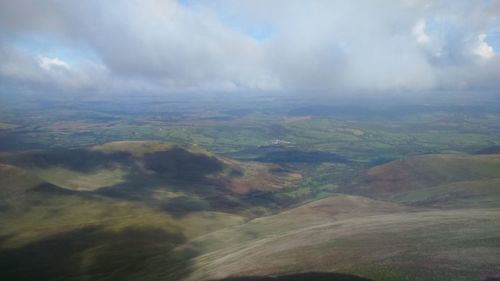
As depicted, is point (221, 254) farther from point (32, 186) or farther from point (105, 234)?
point (32, 186)

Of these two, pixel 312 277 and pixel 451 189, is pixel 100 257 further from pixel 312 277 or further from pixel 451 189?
pixel 451 189

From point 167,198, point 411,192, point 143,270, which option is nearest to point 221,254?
point 143,270

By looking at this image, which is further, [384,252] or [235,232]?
[235,232]

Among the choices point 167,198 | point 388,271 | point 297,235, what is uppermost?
point 388,271

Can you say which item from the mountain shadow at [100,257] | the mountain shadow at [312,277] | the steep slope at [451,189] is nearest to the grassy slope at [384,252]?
the mountain shadow at [312,277]

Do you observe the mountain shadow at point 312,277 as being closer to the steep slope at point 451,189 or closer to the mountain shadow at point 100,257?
the mountain shadow at point 100,257

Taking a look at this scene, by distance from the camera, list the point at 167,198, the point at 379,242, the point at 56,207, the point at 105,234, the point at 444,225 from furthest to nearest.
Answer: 1. the point at 167,198
2. the point at 56,207
3. the point at 105,234
4. the point at 444,225
5. the point at 379,242

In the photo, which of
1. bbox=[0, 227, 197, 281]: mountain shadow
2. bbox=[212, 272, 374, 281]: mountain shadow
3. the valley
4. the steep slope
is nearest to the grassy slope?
the valley

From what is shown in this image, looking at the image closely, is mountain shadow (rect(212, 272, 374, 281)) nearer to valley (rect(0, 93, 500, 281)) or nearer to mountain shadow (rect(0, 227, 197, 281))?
valley (rect(0, 93, 500, 281))

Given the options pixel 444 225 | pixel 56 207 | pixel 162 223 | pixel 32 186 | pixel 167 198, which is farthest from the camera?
pixel 167 198

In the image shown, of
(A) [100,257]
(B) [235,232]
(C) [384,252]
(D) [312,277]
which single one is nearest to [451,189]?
(B) [235,232]

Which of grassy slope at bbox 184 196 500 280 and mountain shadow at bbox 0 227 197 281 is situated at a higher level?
grassy slope at bbox 184 196 500 280
